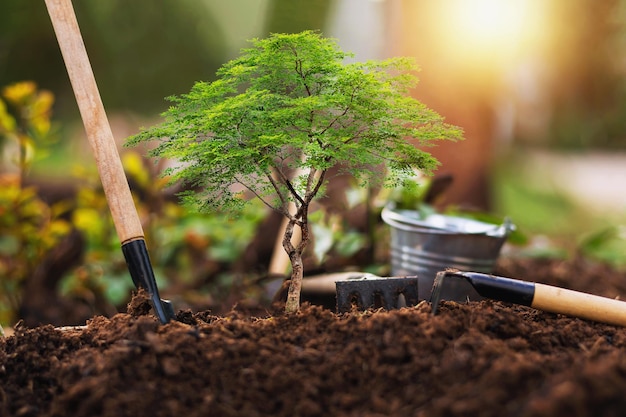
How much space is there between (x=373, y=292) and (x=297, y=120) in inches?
18.7

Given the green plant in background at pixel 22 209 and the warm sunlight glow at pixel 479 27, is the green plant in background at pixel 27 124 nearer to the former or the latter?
the green plant in background at pixel 22 209

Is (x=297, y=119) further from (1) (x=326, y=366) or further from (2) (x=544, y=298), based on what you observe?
(2) (x=544, y=298)

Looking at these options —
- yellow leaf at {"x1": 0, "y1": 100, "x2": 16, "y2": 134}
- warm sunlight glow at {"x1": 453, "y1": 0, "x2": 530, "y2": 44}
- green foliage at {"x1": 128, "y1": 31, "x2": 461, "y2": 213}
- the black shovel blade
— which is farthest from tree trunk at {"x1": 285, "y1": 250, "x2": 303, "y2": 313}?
warm sunlight glow at {"x1": 453, "y1": 0, "x2": 530, "y2": 44}

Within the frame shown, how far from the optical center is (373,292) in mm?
1441

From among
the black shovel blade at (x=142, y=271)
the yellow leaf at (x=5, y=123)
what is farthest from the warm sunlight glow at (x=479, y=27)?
the black shovel blade at (x=142, y=271)

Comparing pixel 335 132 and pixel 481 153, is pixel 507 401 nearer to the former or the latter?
pixel 335 132

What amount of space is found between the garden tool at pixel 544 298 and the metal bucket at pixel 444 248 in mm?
708

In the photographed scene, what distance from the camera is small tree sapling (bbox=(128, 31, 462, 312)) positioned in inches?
49.7

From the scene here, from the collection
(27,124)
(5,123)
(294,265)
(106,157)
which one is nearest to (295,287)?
(294,265)

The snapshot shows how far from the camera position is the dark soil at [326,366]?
91cm

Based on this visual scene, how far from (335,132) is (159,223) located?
1883mm

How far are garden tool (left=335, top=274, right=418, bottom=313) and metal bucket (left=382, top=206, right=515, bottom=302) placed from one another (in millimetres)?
603

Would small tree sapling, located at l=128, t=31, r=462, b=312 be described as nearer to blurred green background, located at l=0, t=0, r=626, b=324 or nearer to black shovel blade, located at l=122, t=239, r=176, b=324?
black shovel blade, located at l=122, t=239, r=176, b=324

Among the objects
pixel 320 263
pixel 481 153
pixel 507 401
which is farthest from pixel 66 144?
pixel 507 401
